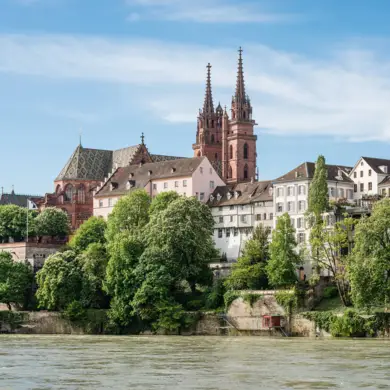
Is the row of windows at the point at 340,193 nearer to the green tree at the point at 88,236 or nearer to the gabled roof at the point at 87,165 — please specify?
the green tree at the point at 88,236

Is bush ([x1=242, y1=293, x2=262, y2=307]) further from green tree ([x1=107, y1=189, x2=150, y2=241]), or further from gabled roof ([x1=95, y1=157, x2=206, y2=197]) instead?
gabled roof ([x1=95, y1=157, x2=206, y2=197])

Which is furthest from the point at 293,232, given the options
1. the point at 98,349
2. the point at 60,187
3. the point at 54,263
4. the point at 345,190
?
the point at 60,187

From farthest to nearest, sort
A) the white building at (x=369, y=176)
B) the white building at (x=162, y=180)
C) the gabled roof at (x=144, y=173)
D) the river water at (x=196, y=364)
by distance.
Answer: the gabled roof at (x=144, y=173) < the white building at (x=162, y=180) < the white building at (x=369, y=176) < the river water at (x=196, y=364)

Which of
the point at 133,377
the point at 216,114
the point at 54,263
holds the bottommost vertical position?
the point at 133,377

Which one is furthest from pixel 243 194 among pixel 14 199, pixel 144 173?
pixel 14 199

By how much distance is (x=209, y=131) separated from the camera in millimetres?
187375

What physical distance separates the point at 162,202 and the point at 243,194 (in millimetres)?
11617

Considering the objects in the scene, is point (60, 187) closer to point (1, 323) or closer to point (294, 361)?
point (1, 323)

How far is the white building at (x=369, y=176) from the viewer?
12488 cm

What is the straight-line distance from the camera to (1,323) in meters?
116

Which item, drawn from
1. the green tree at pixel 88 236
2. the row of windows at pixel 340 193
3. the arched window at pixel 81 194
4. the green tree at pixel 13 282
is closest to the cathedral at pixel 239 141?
the arched window at pixel 81 194

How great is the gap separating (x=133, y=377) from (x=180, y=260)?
169 ft

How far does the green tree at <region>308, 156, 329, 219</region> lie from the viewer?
111 m

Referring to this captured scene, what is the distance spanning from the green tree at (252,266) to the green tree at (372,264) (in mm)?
15357
